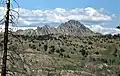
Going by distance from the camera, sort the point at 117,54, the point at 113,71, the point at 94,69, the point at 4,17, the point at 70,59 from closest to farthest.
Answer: the point at 4,17, the point at 113,71, the point at 94,69, the point at 70,59, the point at 117,54

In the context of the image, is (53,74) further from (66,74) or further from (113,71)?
(113,71)

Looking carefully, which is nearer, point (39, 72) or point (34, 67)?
point (39, 72)

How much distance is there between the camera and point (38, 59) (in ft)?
244

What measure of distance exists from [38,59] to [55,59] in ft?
13.2

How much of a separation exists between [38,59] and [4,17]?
5191 centimetres

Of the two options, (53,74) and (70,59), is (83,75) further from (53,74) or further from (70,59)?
(70,59)

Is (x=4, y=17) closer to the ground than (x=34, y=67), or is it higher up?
higher up

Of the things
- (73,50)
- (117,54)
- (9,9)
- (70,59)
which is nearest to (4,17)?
(9,9)

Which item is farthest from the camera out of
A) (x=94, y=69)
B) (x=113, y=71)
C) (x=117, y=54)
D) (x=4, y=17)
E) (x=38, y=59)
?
(x=117, y=54)

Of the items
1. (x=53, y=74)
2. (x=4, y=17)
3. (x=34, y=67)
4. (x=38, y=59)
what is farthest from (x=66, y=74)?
(x=4, y=17)

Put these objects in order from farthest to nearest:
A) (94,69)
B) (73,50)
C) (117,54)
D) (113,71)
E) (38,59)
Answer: (73,50) < (117,54) < (38,59) < (94,69) < (113,71)

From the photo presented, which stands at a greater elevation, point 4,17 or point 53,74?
point 4,17

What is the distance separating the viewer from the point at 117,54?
88188 millimetres

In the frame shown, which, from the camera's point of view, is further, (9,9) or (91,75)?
(91,75)
